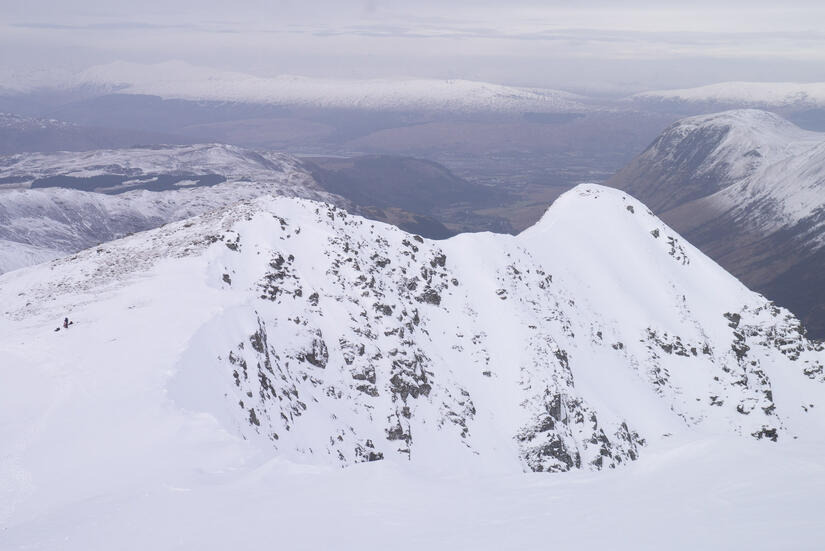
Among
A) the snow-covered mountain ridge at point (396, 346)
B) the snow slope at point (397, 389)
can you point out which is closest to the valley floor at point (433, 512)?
the snow slope at point (397, 389)

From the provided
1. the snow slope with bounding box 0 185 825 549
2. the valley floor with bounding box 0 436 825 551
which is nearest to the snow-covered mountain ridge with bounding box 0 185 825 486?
the snow slope with bounding box 0 185 825 549

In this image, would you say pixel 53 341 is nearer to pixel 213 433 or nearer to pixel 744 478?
pixel 213 433

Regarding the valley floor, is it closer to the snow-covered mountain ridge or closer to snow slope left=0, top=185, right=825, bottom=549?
snow slope left=0, top=185, right=825, bottom=549

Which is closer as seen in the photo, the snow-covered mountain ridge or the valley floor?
the valley floor

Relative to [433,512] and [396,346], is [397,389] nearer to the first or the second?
[396,346]

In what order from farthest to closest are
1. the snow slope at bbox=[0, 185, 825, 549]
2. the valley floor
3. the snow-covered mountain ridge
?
the snow-covered mountain ridge < the snow slope at bbox=[0, 185, 825, 549] < the valley floor

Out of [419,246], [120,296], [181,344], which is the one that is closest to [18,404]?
[181,344]

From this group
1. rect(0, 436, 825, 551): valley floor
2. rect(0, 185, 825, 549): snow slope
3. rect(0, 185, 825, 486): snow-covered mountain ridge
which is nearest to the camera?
rect(0, 436, 825, 551): valley floor
